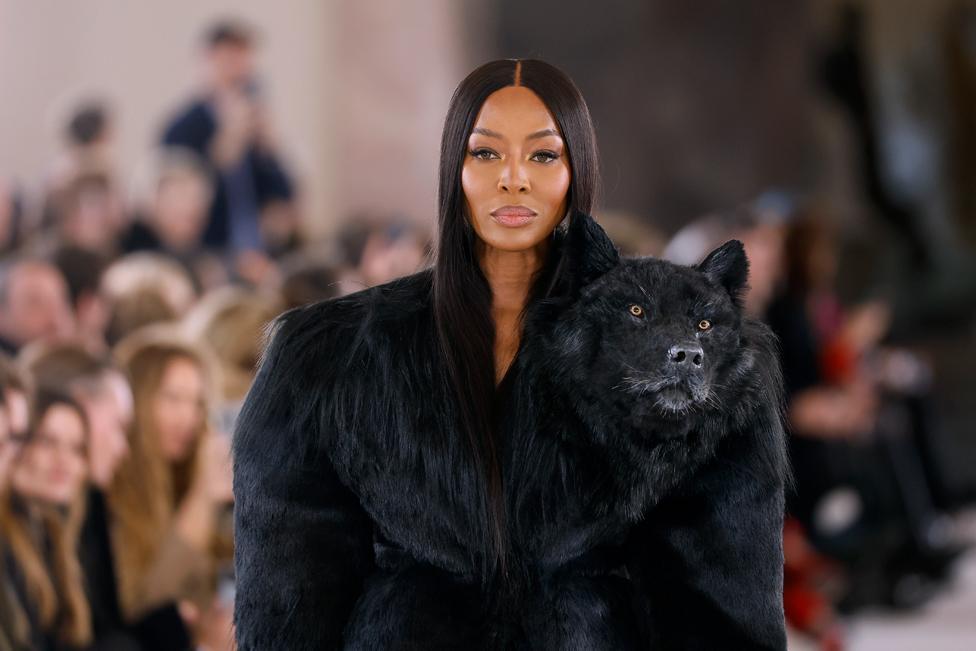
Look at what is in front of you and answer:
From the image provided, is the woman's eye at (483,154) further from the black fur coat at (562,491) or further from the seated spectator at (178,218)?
the seated spectator at (178,218)

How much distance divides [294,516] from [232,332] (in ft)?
11.6

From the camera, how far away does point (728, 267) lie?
7.19 feet

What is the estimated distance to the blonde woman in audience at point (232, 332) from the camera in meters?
5.38

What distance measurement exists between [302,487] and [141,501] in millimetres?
2143

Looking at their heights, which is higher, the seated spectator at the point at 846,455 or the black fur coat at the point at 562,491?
the black fur coat at the point at 562,491

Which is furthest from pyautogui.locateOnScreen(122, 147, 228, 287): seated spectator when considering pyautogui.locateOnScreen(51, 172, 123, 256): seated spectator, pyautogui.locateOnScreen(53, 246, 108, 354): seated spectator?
pyautogui.locateOnScreen(53, 246, 108, 354): seated spectator

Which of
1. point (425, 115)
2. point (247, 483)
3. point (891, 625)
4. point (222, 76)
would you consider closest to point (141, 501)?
point (247, 483)

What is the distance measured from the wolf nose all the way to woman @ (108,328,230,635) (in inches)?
85.9

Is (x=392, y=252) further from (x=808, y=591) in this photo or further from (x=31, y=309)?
(x=808, y=591)

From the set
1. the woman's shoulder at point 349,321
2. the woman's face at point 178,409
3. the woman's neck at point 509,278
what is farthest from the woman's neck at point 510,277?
the woman's face at point 178,409

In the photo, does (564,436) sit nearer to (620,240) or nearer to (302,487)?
(302,487)

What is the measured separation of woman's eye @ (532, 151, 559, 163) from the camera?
2.27 m

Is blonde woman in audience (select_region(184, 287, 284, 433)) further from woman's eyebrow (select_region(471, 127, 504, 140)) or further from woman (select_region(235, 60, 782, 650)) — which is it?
woman's eyebrow (select_region(471, 127, 504, 140))

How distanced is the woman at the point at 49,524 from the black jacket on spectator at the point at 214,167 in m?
4.32
